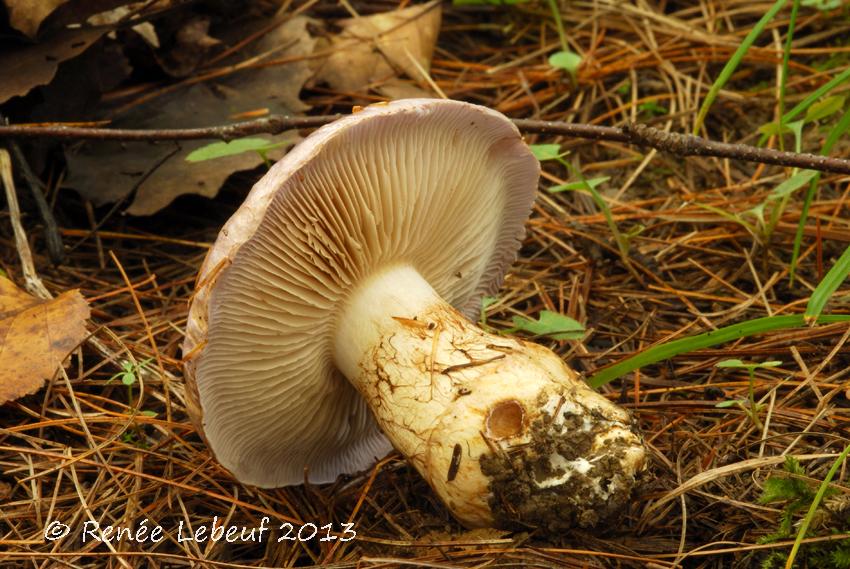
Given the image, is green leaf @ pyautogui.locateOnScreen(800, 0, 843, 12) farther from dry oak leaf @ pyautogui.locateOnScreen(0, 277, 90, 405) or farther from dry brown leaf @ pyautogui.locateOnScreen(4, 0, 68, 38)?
dry oak leaf @ pyautogui.locateOnScreen(0, 277, 90, 405)

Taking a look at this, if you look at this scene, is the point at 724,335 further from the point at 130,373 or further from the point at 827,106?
the point at 130,373

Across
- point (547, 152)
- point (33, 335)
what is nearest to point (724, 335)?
point (547, 152)

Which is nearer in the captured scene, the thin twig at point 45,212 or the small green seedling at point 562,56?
the thin twig at point 45,212

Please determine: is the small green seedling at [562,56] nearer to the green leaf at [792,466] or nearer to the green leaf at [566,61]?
the green leaf at [566,61]

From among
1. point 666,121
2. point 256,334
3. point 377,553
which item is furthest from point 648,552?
point 666,121

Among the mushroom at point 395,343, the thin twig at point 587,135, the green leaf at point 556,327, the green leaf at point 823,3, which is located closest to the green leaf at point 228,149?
the thin twig at point 587,135

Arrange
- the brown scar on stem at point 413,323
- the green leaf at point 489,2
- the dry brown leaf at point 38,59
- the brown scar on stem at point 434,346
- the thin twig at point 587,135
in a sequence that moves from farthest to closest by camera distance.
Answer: the green leaf at point 489,2, the dry brown leaf at point 38,59, the thin twig at point 587,135, the brown scar on stem at point 413,323, the brown scar on stem at point 434,346

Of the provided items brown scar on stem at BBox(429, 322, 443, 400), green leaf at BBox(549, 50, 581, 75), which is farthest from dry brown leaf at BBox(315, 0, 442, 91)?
brown scar on stem at BBox(429, 322, 443, 400)
